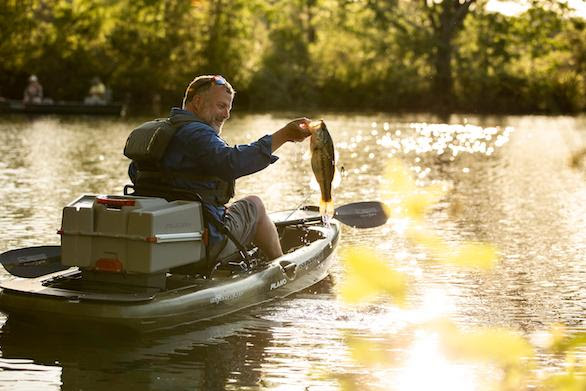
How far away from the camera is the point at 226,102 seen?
23.0 feet

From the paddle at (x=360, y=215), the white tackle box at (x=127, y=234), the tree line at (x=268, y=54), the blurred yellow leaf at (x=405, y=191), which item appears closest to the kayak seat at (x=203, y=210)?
the white tackle box at (x=127, y=234)

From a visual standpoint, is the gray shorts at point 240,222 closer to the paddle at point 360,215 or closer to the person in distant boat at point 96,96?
the paddle at point 360,215

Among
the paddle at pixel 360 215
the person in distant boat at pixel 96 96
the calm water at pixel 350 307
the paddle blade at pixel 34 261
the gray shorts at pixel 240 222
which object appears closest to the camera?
the calm water at pixel 350 307

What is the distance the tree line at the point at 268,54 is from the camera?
52.2m

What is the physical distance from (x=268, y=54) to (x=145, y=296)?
51.3 metres

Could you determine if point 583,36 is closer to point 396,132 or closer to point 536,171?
point 536,171

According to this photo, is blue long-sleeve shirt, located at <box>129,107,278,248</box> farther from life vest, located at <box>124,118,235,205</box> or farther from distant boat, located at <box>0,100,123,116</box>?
distant boat, located at <box>0,100,123,116</box>

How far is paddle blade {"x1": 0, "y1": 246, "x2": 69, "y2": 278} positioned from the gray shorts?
3.45 ft

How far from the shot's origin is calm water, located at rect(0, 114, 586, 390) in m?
5.98

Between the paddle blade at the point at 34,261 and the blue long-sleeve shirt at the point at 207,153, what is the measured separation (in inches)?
44.1

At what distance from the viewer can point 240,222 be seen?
24.2ft

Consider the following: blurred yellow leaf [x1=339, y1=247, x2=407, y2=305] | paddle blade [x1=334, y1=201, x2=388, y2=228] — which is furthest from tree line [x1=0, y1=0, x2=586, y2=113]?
blurred yellow leaf [x1=339, y1=247, x2=407, y2=305]

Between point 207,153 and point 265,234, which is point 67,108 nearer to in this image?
point 265,234

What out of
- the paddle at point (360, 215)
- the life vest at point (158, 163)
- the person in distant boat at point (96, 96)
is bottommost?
the person in distant boat at point (96, 96)
